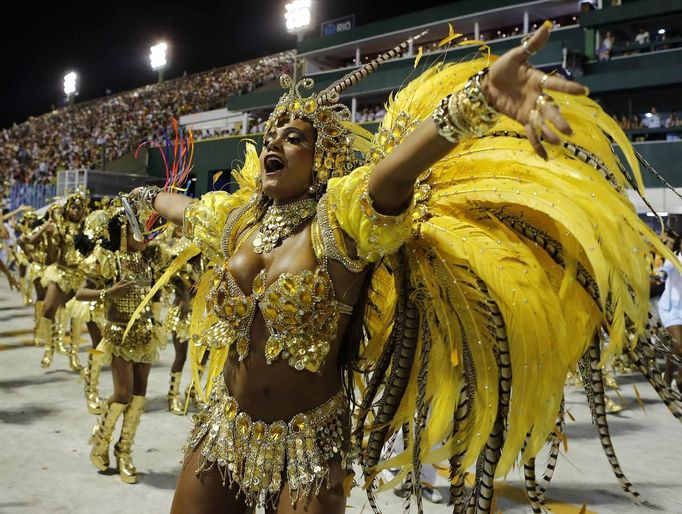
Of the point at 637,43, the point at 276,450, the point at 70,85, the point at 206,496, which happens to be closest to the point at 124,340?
the point at 206,496

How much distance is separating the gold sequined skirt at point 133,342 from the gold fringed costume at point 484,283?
2539 mm

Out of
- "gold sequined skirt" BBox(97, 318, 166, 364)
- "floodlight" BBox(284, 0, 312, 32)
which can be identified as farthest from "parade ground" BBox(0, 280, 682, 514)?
"floodlight" BBox(284, 0, 312, 32)

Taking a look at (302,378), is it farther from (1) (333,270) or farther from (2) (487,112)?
(2) (487,112)

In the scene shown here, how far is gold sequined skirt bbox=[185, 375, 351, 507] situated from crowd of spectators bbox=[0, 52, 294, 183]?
2666 cm

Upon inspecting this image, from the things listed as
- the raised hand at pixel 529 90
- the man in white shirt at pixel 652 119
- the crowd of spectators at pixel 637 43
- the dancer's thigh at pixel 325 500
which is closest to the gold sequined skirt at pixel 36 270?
the dancer's thigh at pixel 325 500

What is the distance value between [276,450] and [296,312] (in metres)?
0.50

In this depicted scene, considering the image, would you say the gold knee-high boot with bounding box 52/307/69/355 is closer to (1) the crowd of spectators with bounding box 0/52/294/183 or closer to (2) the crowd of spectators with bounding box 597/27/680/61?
(2) the crowd of spectators with bounding box 597/27/680/61

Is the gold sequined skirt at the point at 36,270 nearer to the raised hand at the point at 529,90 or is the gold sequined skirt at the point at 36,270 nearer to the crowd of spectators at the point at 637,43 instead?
the raised hand at the point at 529,90

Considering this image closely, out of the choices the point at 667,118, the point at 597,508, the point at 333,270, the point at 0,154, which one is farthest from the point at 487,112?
the point at 0,154

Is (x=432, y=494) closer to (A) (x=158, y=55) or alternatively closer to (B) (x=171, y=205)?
(B) (x=171, y=205)

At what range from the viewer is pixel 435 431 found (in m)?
2.22

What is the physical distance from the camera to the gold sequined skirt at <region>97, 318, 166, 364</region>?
4.77 m

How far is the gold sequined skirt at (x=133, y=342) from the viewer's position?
4.77 metres

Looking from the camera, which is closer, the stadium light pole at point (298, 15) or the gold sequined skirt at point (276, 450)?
the gold sequined skirt at point (276, 450)
